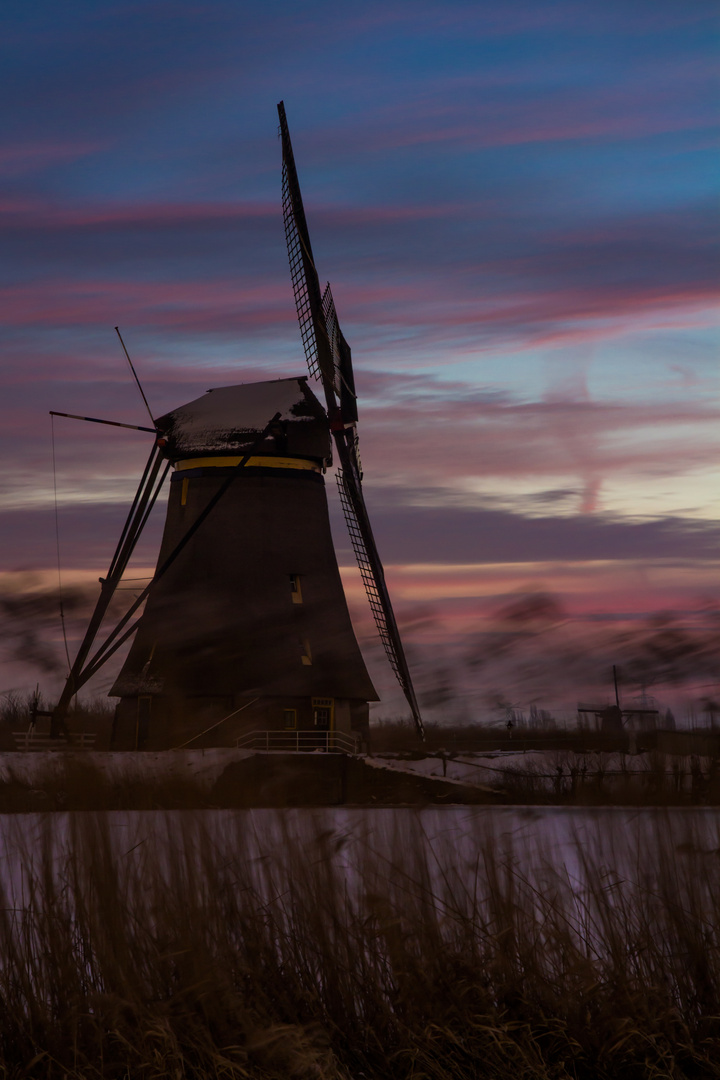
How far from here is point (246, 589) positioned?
26.7m

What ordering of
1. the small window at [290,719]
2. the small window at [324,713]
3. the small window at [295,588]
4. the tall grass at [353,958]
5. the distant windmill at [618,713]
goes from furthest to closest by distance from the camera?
the small window at [295,588] < the small window at [324,713] < the small window at [290,719] < the distant windmill at [618,713] < the tall grass at [353,958]

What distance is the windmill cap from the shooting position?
2644 centimetres

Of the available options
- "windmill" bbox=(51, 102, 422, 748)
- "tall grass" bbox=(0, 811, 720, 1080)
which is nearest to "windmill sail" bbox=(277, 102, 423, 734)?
"windmill" bbox=(51, 102, 422, 748)

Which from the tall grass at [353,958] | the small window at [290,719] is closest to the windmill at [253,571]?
the small window at [290,719]

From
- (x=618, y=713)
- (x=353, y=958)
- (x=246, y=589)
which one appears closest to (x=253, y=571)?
(x=246, y=589)

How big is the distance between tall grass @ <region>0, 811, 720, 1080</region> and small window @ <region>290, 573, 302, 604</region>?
20758 millimetres

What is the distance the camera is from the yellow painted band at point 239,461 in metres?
26.5

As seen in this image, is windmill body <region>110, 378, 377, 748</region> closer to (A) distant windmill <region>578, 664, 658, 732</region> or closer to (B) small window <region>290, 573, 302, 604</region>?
(B) small window <region>290, 573, 302, 604</region>

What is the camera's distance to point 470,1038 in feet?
19.5

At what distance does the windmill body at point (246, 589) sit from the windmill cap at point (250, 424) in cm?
3

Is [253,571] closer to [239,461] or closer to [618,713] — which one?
[239,461]

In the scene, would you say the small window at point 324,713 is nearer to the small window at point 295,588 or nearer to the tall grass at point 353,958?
the small window at point 295,588

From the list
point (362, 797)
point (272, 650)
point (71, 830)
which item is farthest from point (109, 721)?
point (71, 830)

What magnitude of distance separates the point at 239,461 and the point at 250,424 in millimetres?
829
